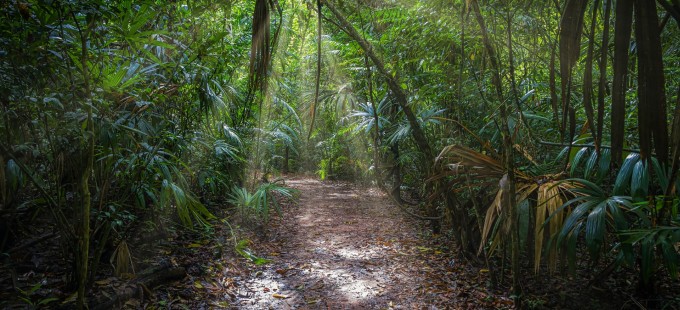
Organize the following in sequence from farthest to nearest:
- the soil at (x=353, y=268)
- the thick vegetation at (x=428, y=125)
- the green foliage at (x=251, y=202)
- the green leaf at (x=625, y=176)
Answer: the green foliage at (x=251, y=202), the soil at (x=353, y=268), the green leaf at (x=625, y=176), the thick vegetation at (x=428, y=125)

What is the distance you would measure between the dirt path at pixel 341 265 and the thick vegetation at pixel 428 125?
25.6 inches

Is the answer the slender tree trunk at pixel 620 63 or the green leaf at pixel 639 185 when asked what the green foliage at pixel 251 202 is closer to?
the green leaf at pixel 639 185

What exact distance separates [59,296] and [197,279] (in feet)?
3.54

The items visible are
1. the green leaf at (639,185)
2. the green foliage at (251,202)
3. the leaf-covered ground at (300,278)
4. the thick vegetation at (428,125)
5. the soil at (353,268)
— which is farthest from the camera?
the green foliage at (251,202)

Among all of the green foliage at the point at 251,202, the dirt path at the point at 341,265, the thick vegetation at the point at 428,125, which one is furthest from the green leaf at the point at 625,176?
the green foliage at the point at 251,202

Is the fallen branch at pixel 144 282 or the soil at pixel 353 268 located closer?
the fallen branch at pixel 144 282

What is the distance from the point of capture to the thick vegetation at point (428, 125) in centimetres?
168

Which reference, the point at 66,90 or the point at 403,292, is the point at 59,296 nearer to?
the point at 66,90

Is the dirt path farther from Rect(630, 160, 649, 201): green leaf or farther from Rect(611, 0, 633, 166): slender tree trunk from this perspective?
Rect(611, 0, 633, 166): slender tree trunk

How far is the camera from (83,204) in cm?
224

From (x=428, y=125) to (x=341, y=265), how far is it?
2.07 metres

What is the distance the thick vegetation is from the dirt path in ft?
2.13

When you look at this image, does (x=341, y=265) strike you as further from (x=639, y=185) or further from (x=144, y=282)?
(x=639, y=185)

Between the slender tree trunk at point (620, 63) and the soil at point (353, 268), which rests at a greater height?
the slender tree trunk at point (620, 63)
